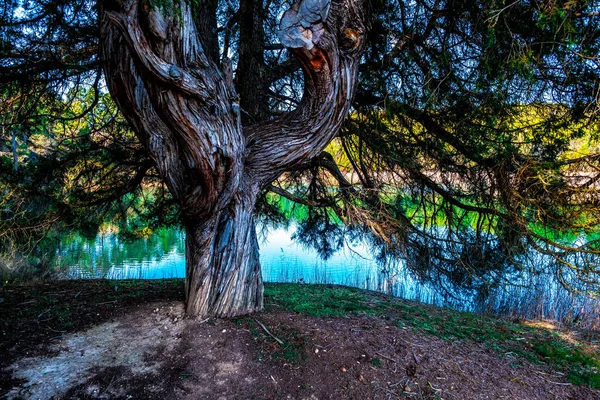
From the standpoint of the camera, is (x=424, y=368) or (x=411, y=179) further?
(x=411, y=179)

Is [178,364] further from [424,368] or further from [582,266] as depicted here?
[582,266]

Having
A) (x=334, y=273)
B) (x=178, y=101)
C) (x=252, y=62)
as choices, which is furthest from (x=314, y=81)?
(x=334, y=273)

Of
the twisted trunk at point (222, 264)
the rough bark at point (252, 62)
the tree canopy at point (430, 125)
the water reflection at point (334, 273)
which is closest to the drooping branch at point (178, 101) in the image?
the twisted trunk at point (222, 264)

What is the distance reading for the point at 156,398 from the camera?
244 centimetres

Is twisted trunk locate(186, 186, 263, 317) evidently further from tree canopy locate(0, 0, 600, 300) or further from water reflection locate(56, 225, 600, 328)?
water reflection locate(56, 225, 600, 328)

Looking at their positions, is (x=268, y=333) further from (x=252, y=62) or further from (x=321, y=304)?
(x=252, y=62)

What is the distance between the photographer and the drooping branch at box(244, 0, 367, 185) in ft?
8.96

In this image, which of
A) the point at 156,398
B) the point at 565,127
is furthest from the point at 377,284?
the point at 156,398

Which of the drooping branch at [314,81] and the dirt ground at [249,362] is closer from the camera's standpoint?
the dirt ground at [249,362]

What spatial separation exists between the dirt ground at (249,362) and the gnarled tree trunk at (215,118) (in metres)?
0.46

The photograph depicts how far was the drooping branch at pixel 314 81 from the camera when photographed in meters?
2.73

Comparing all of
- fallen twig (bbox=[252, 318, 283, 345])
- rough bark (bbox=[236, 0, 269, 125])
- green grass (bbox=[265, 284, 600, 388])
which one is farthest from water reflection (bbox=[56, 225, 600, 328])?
rough bark (bbox=[236, 0, 269, 125])

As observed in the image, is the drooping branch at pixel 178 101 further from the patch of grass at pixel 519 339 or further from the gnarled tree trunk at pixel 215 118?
the patch of grass at pixel 519 339

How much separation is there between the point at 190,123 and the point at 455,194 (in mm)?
3891
